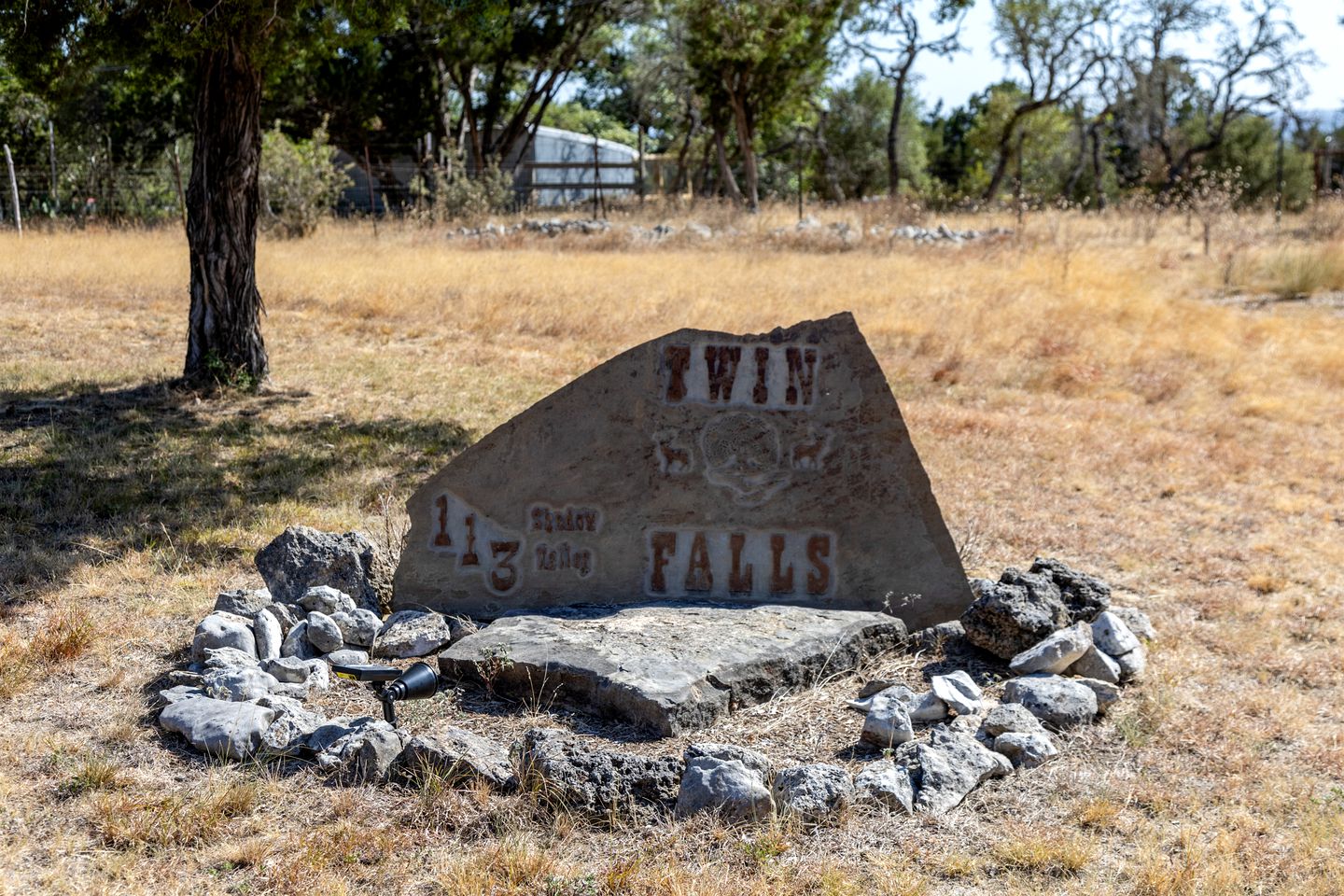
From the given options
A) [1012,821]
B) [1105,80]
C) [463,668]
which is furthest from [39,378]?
[1105,80]

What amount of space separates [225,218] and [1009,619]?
20.2ft

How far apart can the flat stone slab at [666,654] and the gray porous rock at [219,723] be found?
2.50ft

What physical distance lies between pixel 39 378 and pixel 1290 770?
8.57 metres

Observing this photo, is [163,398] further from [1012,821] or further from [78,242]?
[78,242]

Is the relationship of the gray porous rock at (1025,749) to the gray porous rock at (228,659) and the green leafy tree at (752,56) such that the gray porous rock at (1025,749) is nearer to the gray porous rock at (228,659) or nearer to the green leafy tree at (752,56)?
the gray porous rock at (228,659)

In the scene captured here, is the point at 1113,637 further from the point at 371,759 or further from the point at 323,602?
the point at 323,602

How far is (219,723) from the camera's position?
3836mm

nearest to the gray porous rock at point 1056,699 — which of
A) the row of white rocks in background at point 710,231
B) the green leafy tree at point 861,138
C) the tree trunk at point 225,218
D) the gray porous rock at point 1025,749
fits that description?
the gray porous rock at point 1025,749

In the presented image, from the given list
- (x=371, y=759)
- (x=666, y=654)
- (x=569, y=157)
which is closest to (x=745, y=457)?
(x=666, y=654)

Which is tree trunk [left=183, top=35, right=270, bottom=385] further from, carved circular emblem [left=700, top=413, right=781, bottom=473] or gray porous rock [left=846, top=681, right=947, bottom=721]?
gray porous rock [left=846, top=681, right=947, bottom=721]

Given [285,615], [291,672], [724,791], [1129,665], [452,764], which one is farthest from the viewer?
[285,615]

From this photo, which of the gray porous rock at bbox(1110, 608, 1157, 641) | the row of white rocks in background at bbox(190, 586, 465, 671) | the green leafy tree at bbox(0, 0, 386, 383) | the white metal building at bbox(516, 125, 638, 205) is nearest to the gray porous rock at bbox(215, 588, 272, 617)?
the row of white rocks in background at bbox(190, 586, 465, 671)

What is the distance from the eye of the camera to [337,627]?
4727 millimetres

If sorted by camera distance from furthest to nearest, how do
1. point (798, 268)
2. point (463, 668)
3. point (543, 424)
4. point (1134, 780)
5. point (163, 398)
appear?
1. point (798, 268)
2. point (163, 398)
3. point (543, 424)
4. point (463, 668)
5. point (1134, 780)
